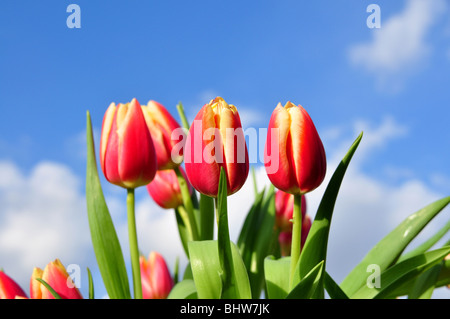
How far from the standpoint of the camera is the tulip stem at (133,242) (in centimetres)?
107

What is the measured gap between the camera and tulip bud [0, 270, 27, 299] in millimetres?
1092

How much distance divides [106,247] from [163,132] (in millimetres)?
280

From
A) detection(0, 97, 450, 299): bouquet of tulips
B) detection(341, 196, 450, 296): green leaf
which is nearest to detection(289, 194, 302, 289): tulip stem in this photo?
detection(0, 97, 450, 299): bouquet of tulips

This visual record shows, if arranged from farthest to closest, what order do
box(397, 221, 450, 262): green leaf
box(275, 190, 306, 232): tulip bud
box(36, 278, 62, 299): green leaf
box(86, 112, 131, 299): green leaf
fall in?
box(275, 190, 306, 232): tulip bud → box(397, 221, 450, 262): green leaf → box(86, 112, 131, 299): green leaf → box(36, 278, 62, 299): green leaf

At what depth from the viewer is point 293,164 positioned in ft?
2.81

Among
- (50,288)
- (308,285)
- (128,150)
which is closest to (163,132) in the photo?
(128,150)

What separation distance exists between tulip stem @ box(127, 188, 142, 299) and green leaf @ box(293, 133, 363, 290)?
1.13 feet

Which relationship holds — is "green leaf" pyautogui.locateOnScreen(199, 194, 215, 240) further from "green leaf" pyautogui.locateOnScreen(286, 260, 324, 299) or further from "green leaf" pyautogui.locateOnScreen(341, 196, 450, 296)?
"green leaf" pyautogui.locateOnScreen(286, 260, 324, 299)

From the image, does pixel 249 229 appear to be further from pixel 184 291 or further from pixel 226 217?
pixel 226 217
